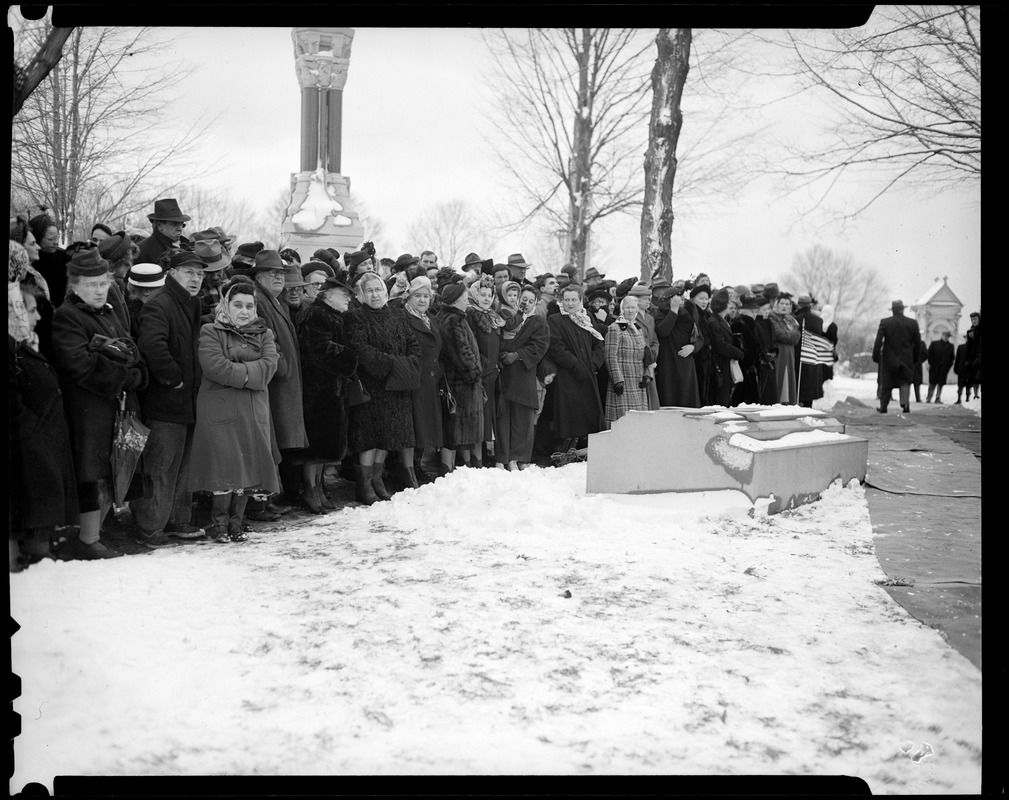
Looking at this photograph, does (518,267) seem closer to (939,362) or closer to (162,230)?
(162,230)

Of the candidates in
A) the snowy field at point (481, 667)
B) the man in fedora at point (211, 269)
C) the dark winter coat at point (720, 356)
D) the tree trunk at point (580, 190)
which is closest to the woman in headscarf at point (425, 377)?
the man in fedora at point (211, 269)

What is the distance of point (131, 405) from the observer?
5078 mm

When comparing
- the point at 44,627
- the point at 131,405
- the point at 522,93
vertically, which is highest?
the point at 522,93

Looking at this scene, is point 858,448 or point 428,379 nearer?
point 428,379

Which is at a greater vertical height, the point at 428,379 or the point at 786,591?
the point at 428,379

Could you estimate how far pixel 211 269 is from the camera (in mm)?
6547

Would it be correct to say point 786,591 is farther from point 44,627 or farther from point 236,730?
point 44,627

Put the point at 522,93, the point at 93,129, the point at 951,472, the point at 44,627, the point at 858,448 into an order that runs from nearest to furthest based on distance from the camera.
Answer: the point at 44,627 < the point at 93,129 < the point at 858,448 < the point at 951,472 < the point at 522,93

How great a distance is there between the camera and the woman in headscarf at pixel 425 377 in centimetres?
723

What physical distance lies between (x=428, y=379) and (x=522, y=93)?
4490mm

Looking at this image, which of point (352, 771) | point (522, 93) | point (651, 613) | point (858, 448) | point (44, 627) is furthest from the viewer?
point (522, 93)

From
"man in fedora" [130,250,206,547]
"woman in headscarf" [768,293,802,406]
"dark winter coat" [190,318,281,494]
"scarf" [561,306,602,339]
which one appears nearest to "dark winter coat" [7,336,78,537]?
"man in fedora" [130,250,206,547]

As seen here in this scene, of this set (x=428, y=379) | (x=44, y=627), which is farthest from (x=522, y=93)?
(x=44, y=627)

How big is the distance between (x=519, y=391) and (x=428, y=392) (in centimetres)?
112
